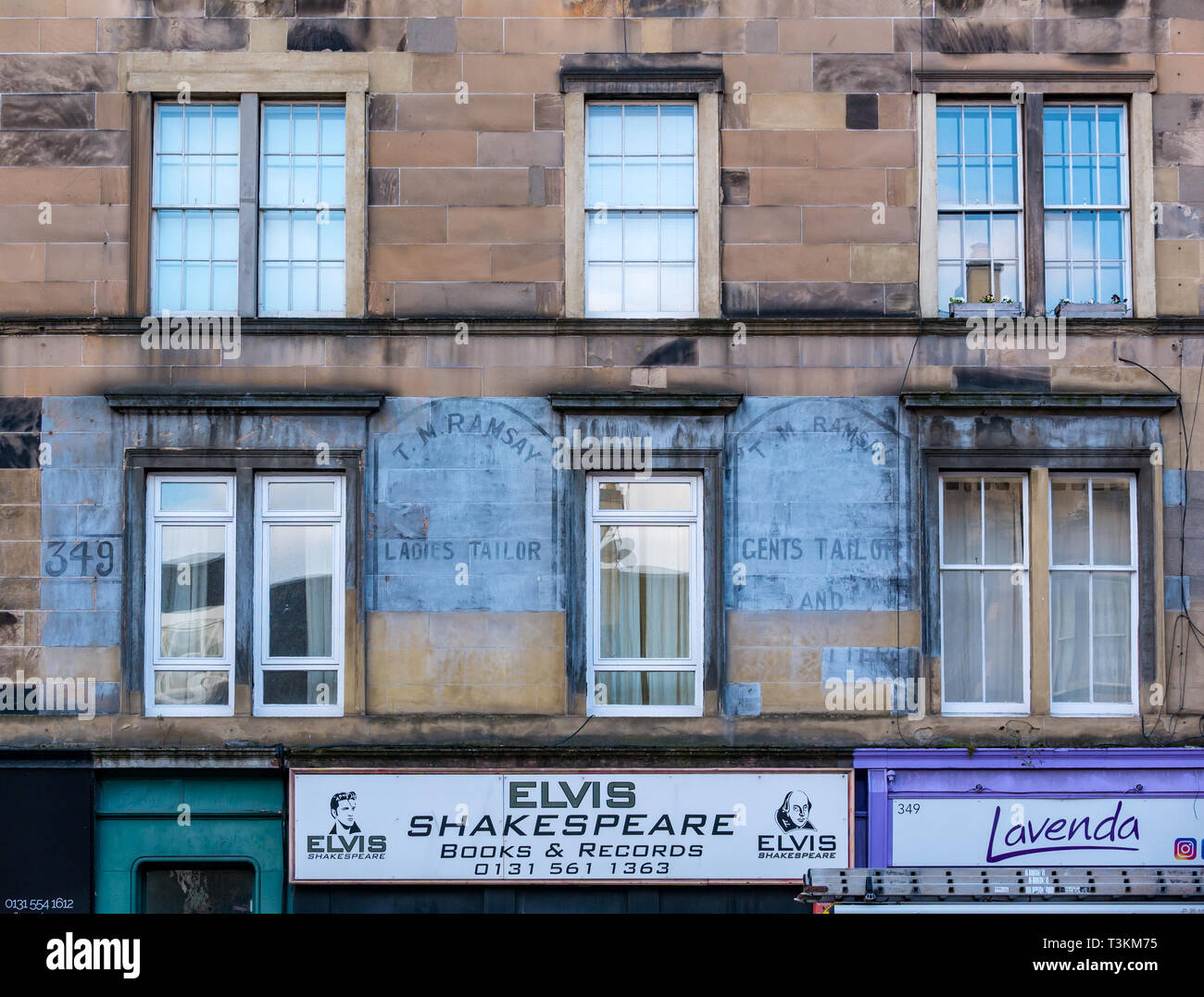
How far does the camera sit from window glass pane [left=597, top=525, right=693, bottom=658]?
11.7m

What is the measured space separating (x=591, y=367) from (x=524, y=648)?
2.74 metres

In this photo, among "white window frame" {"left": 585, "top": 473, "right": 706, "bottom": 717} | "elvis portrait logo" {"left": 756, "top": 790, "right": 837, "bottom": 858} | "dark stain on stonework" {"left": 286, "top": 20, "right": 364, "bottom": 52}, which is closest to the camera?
"elvis portrait logo" {"left": 756, "top": 790, "right": 837, "bottom": 858}

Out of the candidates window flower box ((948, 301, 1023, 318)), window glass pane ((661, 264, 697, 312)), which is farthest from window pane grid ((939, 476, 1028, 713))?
window glass pane ((661, 264, 697, 312))

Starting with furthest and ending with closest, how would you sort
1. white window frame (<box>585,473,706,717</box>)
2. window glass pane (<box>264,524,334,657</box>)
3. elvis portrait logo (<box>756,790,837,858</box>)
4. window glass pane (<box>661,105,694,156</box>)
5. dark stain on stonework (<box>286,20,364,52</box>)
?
window glass pane (<box>661,105,694,156</box>), dark stain on stonework (<box>286,20,364,52</box>), window glass pane (<box>264,524,334,657</box>), white window frame (<box>585,473,706,717</box>), elvis portrait logo (<box>756,790,837,858</box>)

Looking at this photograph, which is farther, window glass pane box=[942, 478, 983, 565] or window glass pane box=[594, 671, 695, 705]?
window glass pane box=[942, 478, 983, 565]

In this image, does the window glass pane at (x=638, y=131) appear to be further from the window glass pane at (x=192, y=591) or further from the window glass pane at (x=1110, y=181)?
the window glass pane at (x=192, y=591)

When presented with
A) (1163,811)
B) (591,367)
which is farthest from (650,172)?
(1163,811)

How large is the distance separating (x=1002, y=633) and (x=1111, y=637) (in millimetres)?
1047

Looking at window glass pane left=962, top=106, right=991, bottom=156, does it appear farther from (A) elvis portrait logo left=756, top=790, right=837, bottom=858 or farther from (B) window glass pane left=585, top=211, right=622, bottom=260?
(A) elvis portrait logo left=756, top=790, right=837, bottom=858

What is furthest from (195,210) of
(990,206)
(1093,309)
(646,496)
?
(1093,309)

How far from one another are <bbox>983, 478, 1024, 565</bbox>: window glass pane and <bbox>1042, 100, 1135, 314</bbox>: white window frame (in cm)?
204

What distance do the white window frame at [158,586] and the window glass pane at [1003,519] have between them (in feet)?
23.8

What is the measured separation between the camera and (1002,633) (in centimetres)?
1173

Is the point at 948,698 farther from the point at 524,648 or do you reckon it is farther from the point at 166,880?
the point at 166,880
